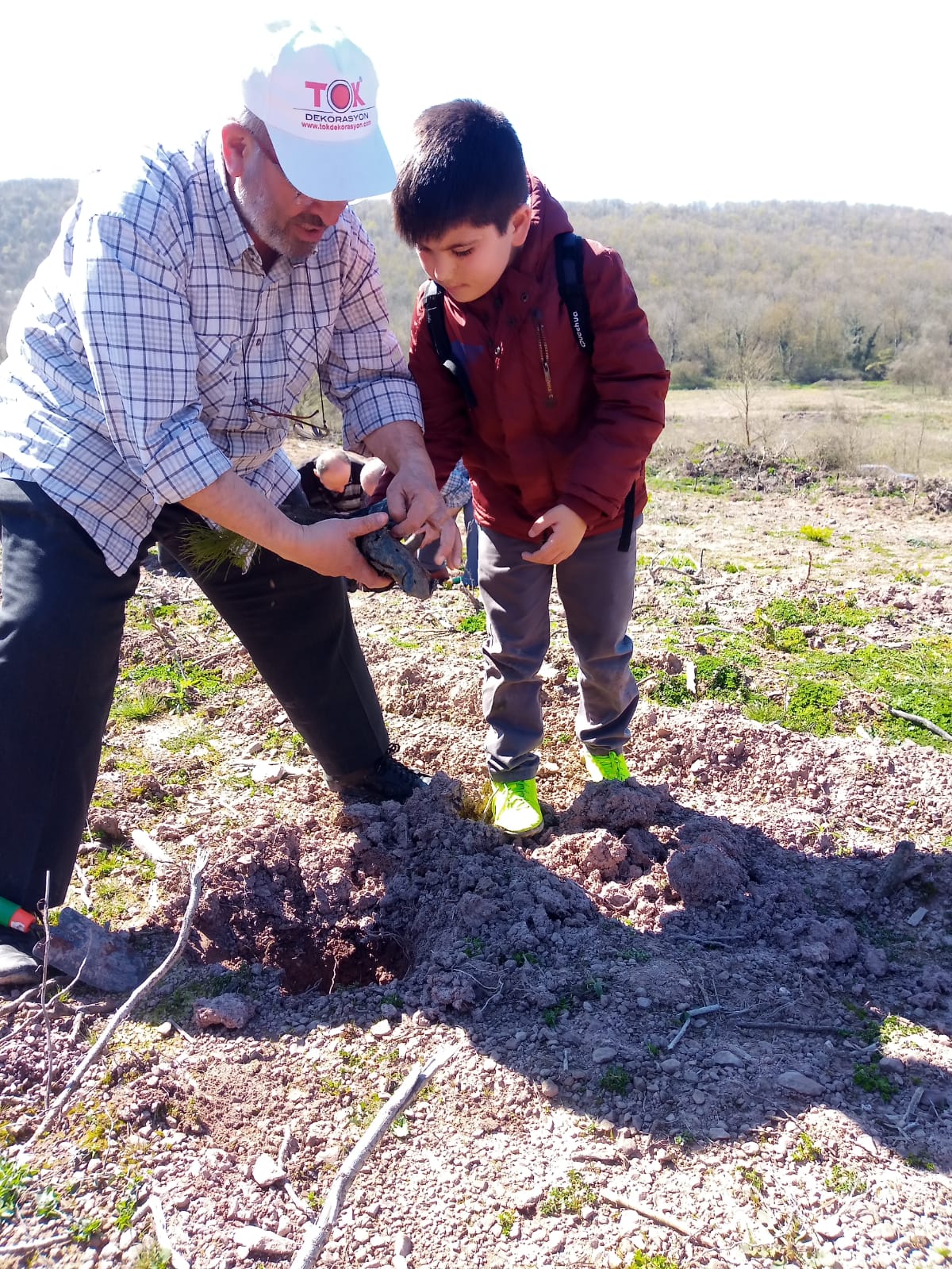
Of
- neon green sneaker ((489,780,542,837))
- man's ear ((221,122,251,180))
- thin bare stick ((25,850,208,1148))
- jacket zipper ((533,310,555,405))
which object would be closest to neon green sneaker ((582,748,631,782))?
neon green sneaker ((489,780,542,837))

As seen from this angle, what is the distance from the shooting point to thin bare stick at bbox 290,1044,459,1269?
1613 millimetres

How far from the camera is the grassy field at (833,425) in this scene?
8.43m

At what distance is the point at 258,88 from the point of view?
6.64ft

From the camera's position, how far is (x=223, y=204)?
7.31 ft

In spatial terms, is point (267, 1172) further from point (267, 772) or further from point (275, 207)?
point (275, 207)

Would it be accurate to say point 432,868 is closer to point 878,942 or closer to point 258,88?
point 878,942

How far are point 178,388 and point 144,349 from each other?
→ 0.35ft

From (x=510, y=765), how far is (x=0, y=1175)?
1653 mm

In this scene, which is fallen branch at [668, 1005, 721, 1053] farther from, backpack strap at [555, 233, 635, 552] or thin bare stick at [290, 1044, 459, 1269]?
backpack strap at [555, 233, 635, 552]

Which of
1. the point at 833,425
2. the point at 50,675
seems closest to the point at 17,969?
the point at 50,675

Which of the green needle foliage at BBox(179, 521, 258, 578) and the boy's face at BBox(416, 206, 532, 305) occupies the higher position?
the boy's face at BBox(416, 206, 532, 305)

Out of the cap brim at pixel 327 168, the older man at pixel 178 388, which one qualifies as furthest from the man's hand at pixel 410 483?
the cap brim at pixel 327 168

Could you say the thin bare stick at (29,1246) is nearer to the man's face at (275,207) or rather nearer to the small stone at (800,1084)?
the small stone at (800,1084)

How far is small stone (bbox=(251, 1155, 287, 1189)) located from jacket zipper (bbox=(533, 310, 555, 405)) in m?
1.89
